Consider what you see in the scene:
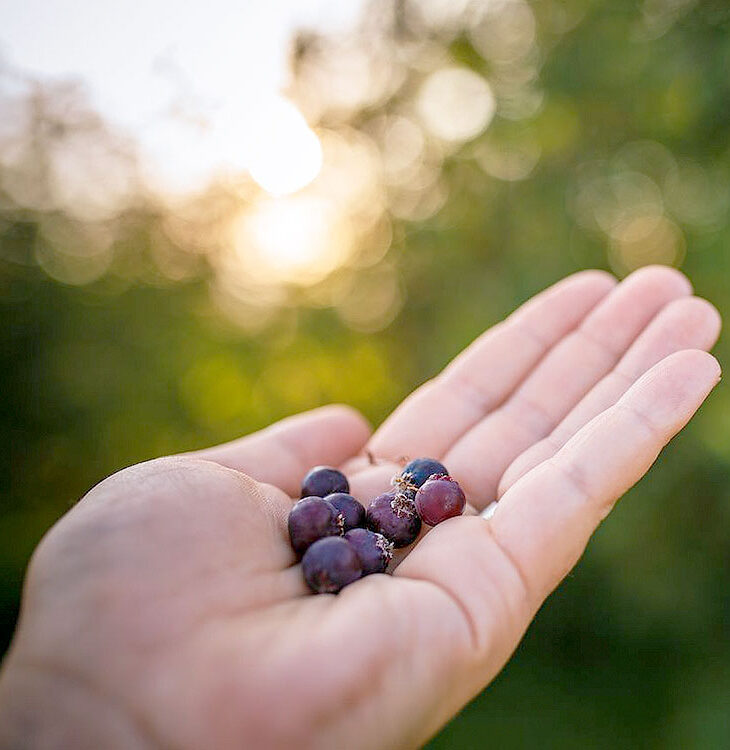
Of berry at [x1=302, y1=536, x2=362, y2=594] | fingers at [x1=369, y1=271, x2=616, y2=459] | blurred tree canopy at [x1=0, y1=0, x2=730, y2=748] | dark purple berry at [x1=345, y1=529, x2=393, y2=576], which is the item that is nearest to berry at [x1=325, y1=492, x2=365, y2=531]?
dark purple berry at [x1=345, y1=529, x2=393, y2=576]

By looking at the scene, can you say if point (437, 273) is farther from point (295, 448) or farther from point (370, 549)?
point (370, 549)

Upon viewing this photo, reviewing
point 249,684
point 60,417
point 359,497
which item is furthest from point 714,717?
point 60,417

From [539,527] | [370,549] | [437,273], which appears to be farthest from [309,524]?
[437,273]

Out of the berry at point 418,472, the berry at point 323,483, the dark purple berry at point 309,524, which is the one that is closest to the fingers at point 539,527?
the dark purple berry at point 309,524

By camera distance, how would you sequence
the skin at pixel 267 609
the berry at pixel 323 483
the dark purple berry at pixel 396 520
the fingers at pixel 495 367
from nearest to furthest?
the skin at pixel 267 609 < the dark purple berry at pixel 396 520 < the berry at pixel 323 483 < the fingers at pixel 495 367

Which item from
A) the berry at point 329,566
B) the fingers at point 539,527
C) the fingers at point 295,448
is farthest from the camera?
the fingers at point 295,448

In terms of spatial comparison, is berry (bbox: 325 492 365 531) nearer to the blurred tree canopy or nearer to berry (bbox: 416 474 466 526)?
berry (bbox: 416 474 466 526)

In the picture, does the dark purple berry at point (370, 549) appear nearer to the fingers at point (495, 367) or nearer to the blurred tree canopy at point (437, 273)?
the fingers at point (495, 367)
